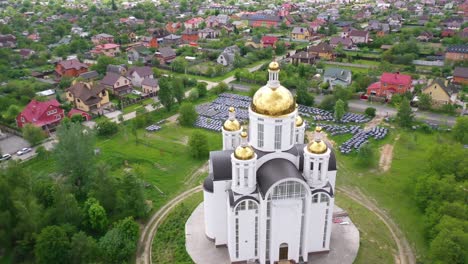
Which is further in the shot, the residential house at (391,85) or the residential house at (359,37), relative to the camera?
the residential house at (359,37)

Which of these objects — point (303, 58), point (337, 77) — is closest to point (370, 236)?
point (337, 77)

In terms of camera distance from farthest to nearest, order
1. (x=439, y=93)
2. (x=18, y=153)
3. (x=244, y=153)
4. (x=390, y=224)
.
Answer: (x=439, y=93)
(x=18, y=153)
(x=390, y=224)
(x=244, y=153)

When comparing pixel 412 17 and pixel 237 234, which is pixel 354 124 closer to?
pixel 237 234

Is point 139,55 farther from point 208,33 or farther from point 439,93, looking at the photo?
point 439,93

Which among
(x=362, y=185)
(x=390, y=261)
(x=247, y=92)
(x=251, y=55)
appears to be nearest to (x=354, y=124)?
(x=362, y=185)

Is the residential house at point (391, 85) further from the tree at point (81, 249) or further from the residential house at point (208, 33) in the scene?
the residential house at point (208, 33)

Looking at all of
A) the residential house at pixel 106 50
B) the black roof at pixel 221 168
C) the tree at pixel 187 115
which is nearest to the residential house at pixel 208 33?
the residential house at pixel 106 50
